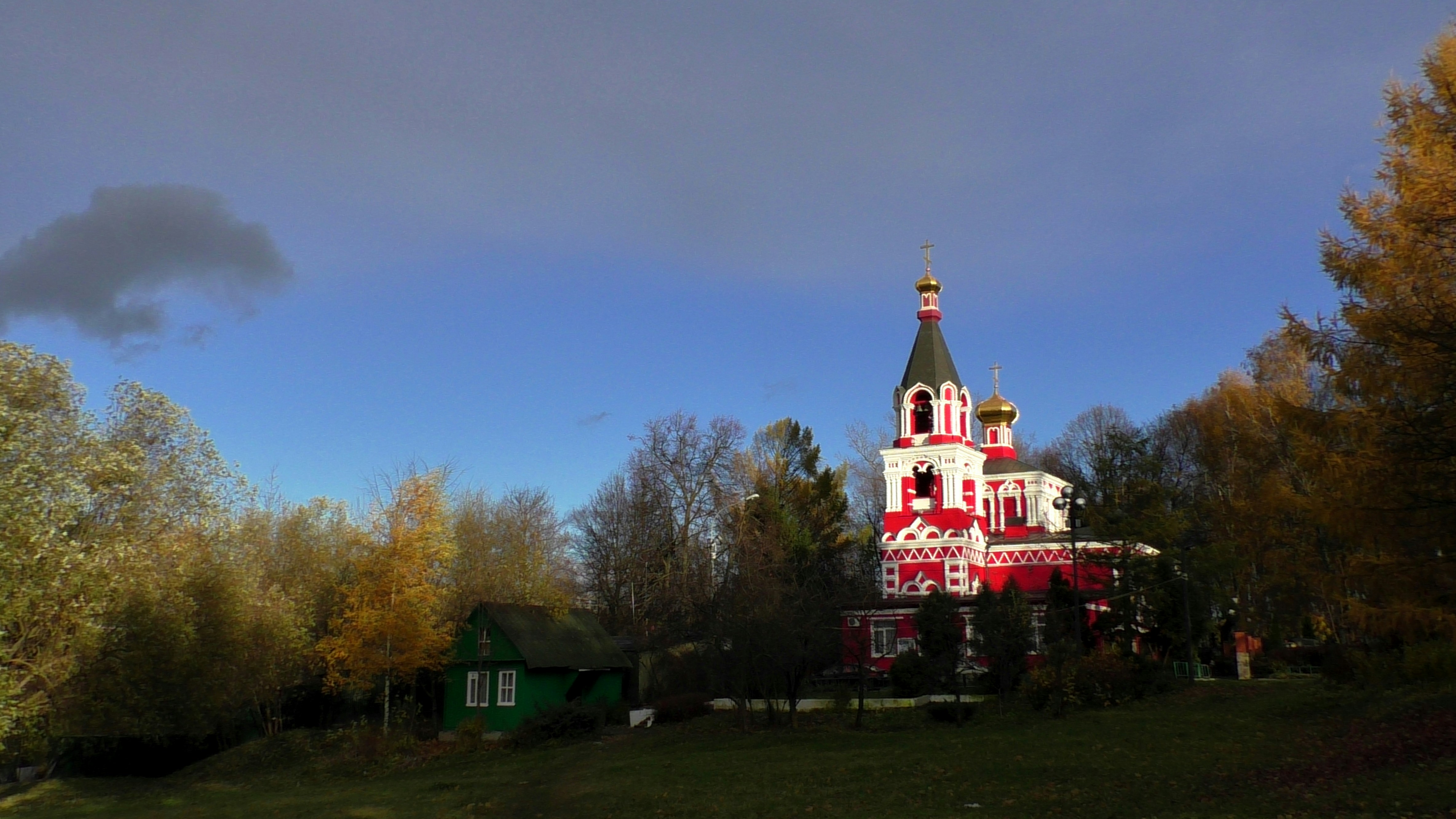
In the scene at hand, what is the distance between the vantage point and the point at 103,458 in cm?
2230

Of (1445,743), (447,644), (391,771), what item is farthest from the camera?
(447,644)

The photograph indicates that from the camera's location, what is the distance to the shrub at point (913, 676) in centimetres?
3222

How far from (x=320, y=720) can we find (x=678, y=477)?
19434 mm

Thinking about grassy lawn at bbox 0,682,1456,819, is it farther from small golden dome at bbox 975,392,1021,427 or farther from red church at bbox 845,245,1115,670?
small golden dome at bbox 975,392,1021,427

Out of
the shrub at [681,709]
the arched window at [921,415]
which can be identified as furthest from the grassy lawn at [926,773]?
the arched window at [921,415]

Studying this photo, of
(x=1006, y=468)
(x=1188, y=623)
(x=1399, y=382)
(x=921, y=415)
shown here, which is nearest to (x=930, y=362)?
(x=921, y=415)

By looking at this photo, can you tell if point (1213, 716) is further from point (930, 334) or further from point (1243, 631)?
point (930, 334)

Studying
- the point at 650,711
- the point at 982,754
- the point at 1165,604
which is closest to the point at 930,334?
the point at 1165,604

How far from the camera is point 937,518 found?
4638 cm

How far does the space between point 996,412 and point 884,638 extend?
59.1 feet

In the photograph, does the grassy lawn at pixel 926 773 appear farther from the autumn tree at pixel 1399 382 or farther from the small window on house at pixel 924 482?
the small window on house at pixel 924 482

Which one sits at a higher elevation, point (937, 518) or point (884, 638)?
point (937, 518)

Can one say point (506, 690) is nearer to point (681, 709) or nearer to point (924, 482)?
point (681, 709)

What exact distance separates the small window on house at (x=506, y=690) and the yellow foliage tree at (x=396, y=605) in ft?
6.23
